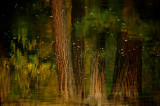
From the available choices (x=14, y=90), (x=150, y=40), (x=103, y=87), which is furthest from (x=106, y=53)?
(x=14, y=90)

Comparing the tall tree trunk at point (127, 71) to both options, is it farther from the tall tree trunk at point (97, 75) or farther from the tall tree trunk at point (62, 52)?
the tall tree trunk at point (62, 52)

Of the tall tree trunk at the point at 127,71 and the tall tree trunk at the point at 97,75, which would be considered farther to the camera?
the tall tree trunk at the point at 127,71

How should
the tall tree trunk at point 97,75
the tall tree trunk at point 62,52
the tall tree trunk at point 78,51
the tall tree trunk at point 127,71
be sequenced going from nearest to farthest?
the tall tree trunk at point 97,75 < the tall tree trunk at point 127,71 < the tall tree trunk at point 62,52 < the tall tree trunk at point 78,51

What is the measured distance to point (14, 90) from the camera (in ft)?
24.8

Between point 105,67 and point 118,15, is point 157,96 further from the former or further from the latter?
point 118,15

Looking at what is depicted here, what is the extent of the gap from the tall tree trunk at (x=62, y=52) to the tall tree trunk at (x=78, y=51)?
210mm

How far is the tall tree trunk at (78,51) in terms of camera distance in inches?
310

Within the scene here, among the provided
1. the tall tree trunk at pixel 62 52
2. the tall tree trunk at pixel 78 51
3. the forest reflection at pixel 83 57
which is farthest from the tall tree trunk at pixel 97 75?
the tall tree trunk at pixel 62 52

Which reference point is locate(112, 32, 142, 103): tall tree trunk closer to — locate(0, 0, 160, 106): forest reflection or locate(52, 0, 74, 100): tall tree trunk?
locate(0, 0, 160, 106): forest reflection

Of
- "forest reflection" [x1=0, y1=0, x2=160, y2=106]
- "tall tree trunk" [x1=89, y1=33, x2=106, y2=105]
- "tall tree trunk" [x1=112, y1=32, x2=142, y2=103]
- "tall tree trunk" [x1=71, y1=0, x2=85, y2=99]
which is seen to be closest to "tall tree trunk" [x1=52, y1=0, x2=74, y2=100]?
"forest reflection" [x1=0, y1=0, x2=160, y2=106]

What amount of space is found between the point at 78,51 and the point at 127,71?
193 centimetres

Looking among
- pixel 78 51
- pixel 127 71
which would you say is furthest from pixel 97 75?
pixel 78 51

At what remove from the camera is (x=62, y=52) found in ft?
27.1

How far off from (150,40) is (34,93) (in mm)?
4567
